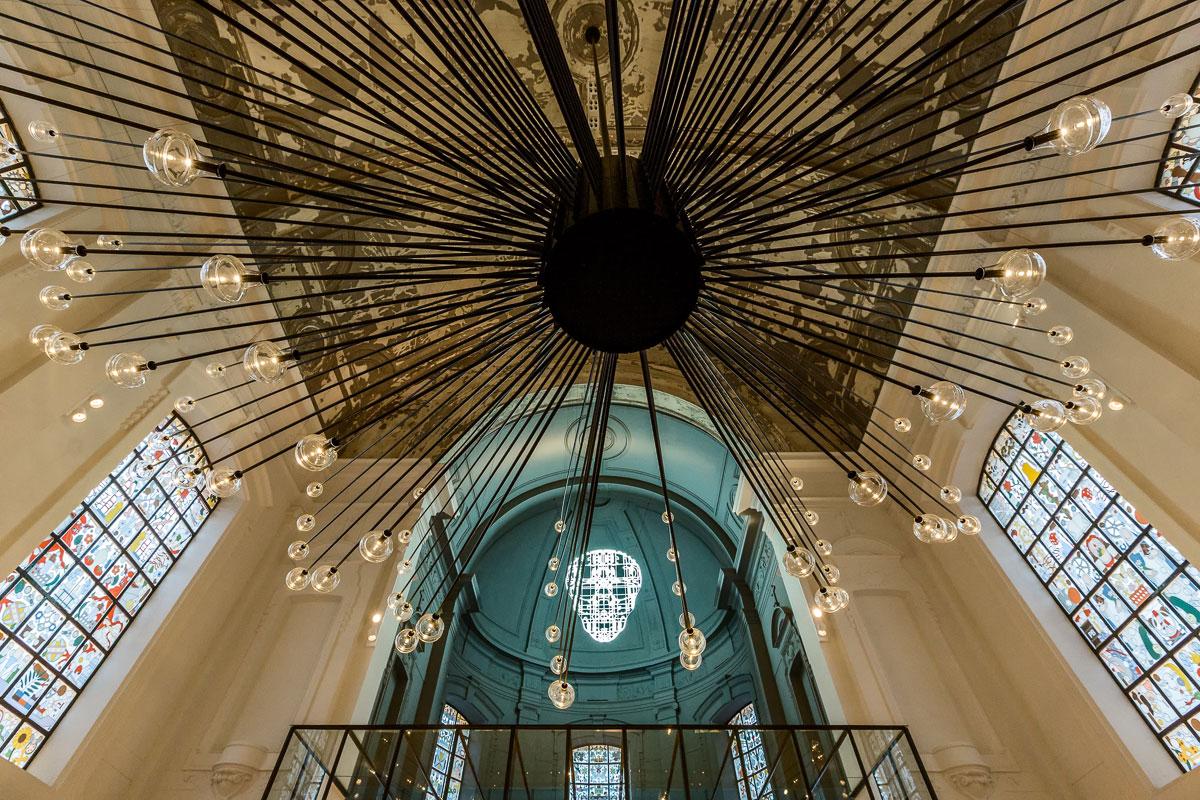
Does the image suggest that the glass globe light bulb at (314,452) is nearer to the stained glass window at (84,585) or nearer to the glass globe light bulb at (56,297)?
the glass globe light bulb at (56,297)

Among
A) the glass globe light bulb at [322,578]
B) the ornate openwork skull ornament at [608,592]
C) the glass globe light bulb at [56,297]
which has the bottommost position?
the glass globe light bulb at [322,578]

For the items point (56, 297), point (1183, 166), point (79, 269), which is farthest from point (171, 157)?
point (1183, 166)

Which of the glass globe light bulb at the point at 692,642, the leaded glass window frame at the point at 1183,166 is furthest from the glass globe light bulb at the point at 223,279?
the leaded glass window frame at the point at 1183,166

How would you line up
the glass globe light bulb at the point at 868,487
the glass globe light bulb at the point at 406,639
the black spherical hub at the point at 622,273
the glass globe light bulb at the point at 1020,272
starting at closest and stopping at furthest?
the glass globe light bulb at the point at 1020,272
the black spherical hub at the point at 622,273
the glass globe light bulb at the point at 868,487
the glass globe light bulb at the point at 406,639

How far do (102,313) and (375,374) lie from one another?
124 inches

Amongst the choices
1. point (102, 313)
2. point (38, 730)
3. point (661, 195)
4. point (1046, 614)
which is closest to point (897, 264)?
point (1046, 614)

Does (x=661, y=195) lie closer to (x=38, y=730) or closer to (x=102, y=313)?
(x=102, y=313)

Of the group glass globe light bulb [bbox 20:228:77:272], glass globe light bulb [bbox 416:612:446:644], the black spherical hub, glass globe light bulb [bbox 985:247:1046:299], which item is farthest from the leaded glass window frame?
glass globe light bulb [bbox 20:228:77:272]

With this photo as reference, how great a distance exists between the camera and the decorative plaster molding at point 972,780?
20.0 feet

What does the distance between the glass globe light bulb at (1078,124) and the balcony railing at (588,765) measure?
484 cm

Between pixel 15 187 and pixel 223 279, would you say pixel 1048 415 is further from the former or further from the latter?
pixel 15 187

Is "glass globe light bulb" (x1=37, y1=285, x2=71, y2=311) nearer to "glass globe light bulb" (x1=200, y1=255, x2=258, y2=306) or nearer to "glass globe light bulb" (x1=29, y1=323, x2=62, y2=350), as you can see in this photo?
"glass globe light bulb" (x1=29, y1=323, x2=62, y2=350)

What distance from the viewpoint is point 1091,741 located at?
5.89 m

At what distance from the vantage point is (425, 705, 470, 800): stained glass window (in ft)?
18.3
